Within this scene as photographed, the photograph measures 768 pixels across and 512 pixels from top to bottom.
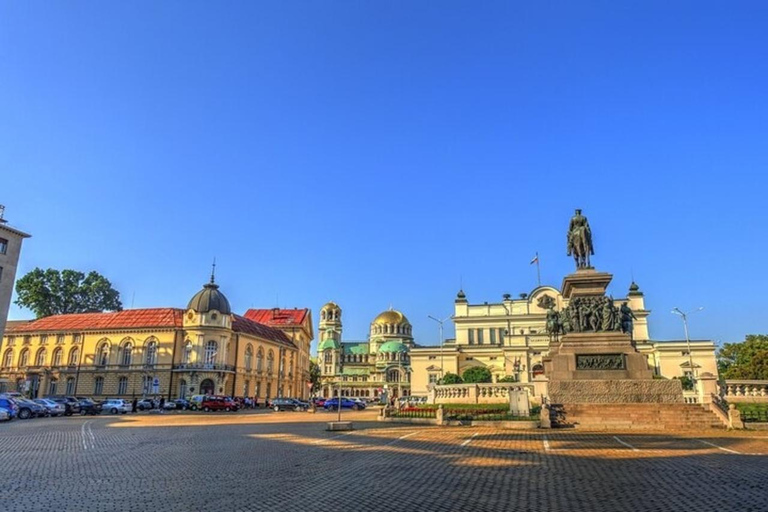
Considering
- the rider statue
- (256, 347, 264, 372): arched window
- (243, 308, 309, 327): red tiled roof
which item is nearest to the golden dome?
(243, 308, 309, 327): red tiled roof

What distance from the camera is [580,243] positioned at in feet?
94.2

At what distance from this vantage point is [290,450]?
16297mm

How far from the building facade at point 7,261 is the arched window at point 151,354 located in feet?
51.8

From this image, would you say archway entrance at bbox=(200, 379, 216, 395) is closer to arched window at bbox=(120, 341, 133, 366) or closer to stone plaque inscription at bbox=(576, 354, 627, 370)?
arched window at bbox=(120, 341, 133, 366)

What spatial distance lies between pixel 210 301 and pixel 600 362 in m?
54.0

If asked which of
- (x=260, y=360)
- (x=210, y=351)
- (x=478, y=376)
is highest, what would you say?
(x=210, y=351)

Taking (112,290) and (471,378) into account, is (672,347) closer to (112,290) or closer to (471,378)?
(471,378)

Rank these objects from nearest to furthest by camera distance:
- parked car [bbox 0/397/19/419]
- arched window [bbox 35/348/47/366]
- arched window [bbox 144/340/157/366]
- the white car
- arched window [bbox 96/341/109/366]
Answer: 1. parked car [bbox 0/397/19/419]
2. the white car
3. arched window [bbox 144/340/157/366]
4. arched window [bbox 96/341/109/366]
5. arched window [bbox 35/348/47/366]

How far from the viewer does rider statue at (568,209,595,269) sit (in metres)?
28.6

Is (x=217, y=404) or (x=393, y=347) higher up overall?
(x=393, y=347)

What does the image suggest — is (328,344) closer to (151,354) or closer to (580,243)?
(151,354)

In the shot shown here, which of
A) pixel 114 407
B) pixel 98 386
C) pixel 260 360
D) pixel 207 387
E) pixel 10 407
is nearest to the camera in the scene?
pixel 10 407

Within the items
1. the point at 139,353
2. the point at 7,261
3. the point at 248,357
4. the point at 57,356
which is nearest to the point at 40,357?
the point at 57,356

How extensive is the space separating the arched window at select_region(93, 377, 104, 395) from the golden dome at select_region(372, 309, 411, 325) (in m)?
76.7
